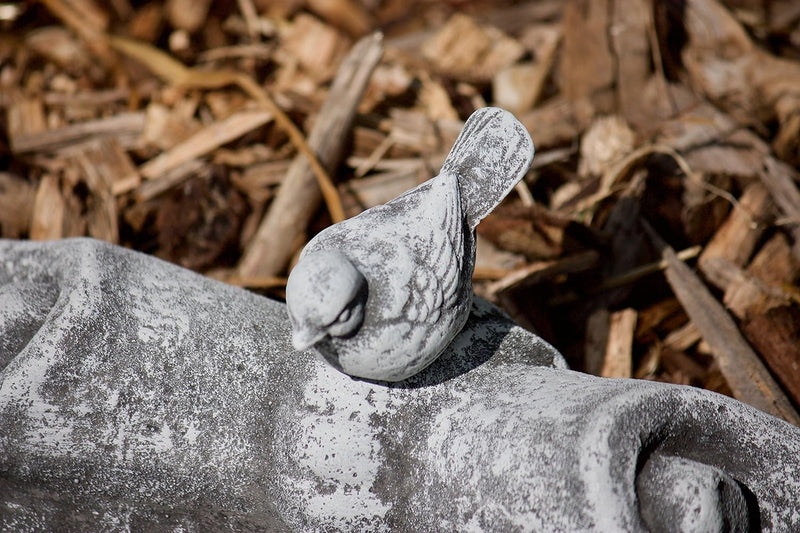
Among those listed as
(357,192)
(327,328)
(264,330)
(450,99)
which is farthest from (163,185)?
(327,328)

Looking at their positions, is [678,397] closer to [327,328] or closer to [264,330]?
[327,328]

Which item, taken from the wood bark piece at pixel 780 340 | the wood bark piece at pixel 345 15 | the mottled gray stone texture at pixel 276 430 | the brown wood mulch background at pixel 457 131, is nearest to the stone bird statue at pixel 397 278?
the mottled gray stone texture at pixel 276 430

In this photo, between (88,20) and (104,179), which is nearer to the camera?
(104,179)

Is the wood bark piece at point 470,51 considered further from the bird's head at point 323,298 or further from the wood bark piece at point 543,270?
the bird's head at point 323,298

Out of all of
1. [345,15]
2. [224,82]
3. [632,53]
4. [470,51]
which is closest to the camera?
[632,53]

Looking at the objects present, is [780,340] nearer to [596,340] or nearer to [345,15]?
[596,340]

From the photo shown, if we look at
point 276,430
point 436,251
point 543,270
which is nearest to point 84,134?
point 543,270
